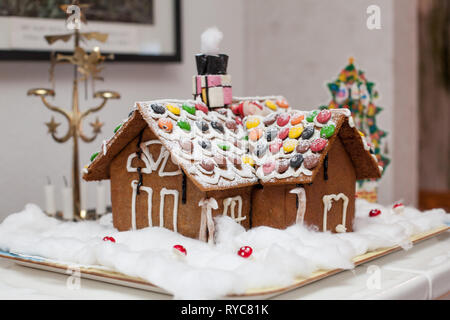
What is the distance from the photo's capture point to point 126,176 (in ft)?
4.29

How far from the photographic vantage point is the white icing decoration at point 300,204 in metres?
1.21

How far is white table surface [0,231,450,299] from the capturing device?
1003 millimetres

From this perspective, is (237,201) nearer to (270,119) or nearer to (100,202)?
(270,119)

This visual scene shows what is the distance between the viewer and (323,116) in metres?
1.21

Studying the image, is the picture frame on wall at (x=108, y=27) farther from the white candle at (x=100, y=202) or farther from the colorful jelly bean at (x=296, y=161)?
the colorful jelly bean at (x=296, y=161)

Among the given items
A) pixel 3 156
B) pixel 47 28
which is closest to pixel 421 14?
pixel 47 28

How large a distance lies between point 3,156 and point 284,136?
42.1 inches

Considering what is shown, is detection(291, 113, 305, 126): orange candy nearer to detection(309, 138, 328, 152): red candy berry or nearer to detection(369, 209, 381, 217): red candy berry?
detection(309, 138, 328, 152): red candy berry

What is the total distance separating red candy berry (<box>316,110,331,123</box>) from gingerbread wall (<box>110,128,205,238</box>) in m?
0.27

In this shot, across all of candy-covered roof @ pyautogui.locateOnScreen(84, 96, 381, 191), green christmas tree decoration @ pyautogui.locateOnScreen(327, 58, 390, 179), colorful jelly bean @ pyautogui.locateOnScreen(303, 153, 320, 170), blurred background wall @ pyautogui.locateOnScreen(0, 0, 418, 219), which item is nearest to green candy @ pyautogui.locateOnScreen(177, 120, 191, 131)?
candy-covered roof @ pyautogui.locateOnScreen(84, 96, 381, 191)

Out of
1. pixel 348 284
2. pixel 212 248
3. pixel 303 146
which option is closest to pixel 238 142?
pixel 303 146

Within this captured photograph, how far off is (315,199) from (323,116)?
17 cm
